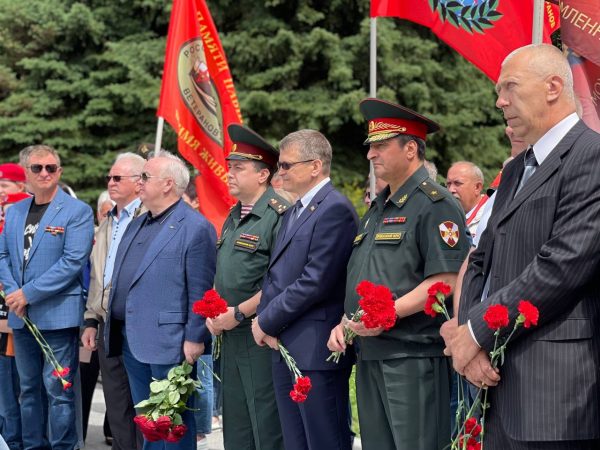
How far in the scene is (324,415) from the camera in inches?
212

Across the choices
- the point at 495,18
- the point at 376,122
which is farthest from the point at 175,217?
the point at 495,18

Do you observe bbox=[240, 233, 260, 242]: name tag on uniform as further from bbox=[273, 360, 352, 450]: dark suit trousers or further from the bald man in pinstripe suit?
the bald man in pinstripe suit

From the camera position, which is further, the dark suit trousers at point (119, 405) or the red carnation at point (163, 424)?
the dark suit trousers at point (119, 405)

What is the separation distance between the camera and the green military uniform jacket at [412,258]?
482 centimetres

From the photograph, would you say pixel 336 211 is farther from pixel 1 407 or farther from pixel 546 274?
pixel 1 407

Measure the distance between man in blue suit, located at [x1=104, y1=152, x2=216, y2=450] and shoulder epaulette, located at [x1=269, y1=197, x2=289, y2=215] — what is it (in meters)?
0.53

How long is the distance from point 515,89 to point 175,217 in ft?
10.8

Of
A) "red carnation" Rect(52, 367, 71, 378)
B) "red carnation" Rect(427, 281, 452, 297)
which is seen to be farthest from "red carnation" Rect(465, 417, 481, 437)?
"red carnation" Rect(52, 367, 71, 378)

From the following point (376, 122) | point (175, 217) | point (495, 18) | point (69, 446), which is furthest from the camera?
point (69, 446)

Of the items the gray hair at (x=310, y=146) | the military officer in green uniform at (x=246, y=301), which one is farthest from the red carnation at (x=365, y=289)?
the military officer in green uniform at (x=246, y=301)

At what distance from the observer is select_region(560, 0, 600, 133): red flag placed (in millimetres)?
5242

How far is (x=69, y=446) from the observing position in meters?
7.37

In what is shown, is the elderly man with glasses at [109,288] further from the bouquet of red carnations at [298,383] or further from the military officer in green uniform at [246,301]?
the bouquet of red carnations at [298,383]

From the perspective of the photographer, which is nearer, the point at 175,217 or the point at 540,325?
the point at 540,325
